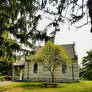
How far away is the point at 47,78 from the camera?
1972cm

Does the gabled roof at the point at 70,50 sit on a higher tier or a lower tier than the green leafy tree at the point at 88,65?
higher

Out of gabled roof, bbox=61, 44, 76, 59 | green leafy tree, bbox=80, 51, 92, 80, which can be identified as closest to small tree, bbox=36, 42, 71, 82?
gabled roof, bbox=61, 44, 76, 59

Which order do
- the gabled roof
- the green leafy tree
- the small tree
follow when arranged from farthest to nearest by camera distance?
the green leafy tree
the gabled roof
the small tree

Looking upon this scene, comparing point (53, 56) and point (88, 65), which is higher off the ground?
point (53, 56)

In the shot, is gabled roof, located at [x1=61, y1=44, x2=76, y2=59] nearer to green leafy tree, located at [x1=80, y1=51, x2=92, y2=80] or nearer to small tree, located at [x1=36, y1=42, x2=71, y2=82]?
small tree, located at [x1=36, y1=42, x2=71, y2=82]

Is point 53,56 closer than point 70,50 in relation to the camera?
Yes

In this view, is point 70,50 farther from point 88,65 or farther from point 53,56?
point 88,65

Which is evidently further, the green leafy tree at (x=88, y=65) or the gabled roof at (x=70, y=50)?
the green leafy tree at (x=88, y=65)

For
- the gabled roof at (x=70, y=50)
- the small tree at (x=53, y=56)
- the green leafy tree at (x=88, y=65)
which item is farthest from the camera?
the green leafy tree at (x=88, y=65)

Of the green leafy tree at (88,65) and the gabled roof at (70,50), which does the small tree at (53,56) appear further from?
the green leafy tree at (88,65)

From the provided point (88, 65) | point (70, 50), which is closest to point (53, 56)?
point (70, 50)

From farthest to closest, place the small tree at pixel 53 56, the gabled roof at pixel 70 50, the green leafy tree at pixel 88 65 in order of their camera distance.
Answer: the green leafy tree at pixel 88 65 < the gabled roof at pixel 70 50 < the small tree at pixel 53 56

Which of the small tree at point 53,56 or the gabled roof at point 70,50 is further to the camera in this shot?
the gabled roof at point 70,50

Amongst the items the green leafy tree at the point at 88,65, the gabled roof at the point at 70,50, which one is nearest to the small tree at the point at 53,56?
the gabled roof at the point at 70,50
